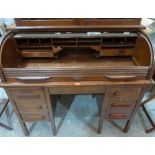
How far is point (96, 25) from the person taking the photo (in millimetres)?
1166

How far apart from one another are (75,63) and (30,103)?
52cm

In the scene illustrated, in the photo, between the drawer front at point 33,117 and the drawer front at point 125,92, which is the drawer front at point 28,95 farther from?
the drawer front at point 125,92

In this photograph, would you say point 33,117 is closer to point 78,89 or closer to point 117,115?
point 78,89

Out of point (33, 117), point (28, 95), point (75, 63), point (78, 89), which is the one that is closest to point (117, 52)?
point (75, 63)

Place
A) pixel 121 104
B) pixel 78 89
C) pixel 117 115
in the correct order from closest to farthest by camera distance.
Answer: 1. pixel 78 89
2. pixel 121 104
3. pixel 117 115

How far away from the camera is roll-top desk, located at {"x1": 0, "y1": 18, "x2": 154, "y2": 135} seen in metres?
0.98

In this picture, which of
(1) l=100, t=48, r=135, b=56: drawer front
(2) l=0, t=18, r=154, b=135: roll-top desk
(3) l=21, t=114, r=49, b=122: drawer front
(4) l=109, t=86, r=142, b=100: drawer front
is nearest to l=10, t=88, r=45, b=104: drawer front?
(2) l=0, t=18, r=154, b=135: roll-top desk

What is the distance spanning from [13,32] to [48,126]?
1.05 meters

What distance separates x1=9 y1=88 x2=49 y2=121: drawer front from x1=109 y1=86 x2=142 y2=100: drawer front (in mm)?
541

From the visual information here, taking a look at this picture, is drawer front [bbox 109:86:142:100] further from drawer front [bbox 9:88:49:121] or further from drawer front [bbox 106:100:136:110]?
drawer front [bbox 9:88:49:121]

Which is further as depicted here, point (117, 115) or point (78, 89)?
point (117, 115)

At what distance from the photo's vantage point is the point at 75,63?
1.33m

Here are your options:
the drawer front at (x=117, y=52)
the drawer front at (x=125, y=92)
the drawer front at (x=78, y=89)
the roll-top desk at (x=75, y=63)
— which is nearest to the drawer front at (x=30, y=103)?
the roll-top desk at (x=75, y=63)

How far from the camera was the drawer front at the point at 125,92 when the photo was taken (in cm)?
108
